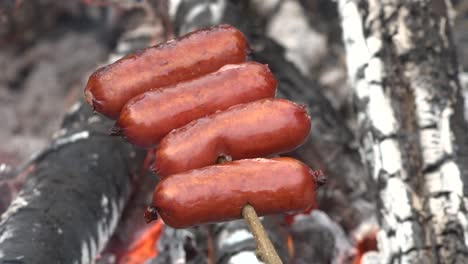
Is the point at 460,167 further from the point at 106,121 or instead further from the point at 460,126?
the point at 106,121

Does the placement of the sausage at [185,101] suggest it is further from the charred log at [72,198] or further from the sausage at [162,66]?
the charred log at [72,198]

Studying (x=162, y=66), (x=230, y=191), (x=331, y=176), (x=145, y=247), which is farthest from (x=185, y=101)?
(x=331, y=176)

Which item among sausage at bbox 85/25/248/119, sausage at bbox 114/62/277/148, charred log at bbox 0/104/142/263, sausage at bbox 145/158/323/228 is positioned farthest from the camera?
charred log at bbox 0/104/142/263

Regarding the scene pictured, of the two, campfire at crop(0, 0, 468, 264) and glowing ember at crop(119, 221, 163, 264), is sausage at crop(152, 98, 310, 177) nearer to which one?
campfire at crop(0, 0, 468, 264)

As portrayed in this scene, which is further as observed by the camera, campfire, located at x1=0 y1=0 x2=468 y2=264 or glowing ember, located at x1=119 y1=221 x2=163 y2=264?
glowing ember, located at x1=119 y1=221 x2=163 y2=264

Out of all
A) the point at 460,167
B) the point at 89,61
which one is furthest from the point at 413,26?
the point at 89,61

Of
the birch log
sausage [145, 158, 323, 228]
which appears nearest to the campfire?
the birch log
